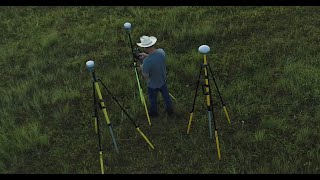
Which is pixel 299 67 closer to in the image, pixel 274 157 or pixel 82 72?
pixel 274 157

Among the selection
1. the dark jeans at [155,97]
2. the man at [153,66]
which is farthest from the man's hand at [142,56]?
the dark jeans at [155,97]

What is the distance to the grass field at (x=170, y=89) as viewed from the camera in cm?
779

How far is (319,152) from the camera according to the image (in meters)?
7.48

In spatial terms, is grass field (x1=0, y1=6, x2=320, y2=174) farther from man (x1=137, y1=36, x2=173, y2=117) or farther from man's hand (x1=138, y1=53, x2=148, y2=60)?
man's hand (x1=138, y1=53, x2=148, y2=60)

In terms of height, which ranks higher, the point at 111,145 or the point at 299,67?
the point at 299,67

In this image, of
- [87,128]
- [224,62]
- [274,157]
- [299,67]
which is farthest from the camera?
[224,62]

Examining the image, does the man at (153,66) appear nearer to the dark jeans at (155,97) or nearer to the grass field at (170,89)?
the dark jeans at (155,97)

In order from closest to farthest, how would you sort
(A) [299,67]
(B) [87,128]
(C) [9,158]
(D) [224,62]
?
(C) [9,158]
(B) [87,128]
(A) [299,67]
(D) [224,62]

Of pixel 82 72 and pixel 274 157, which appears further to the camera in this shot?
pixel 82 72

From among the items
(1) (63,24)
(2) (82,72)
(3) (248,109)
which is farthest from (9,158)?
(1) (63,24)

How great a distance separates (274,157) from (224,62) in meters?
3.82

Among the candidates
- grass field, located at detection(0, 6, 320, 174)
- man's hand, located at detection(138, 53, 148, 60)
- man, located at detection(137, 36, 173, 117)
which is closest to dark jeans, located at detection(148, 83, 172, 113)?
man, located at detection(137, 36, 173, 117)

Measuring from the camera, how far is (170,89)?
973 centimetres

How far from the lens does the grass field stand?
25.5 feet
